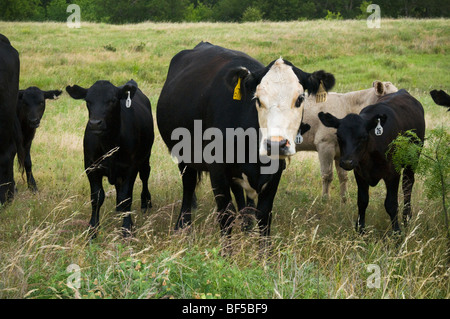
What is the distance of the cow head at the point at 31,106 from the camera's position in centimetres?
964

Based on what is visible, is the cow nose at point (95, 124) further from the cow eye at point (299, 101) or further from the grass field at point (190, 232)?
the cow eye at point (299, 101)

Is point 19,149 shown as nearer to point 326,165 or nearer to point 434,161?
point 326,165

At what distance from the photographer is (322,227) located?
7.27 metres

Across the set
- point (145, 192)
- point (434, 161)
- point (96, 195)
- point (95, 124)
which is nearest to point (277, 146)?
point (434, 161)

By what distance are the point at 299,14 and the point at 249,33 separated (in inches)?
1382

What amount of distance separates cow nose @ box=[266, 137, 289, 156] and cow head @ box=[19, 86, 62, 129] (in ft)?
18.5

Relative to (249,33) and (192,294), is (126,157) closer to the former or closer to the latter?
(192,294)

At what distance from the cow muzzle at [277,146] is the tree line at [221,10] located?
61.2 m

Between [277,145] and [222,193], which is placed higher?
[277,145]

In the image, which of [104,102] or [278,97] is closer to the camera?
[278,97]

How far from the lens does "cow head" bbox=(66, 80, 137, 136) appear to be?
6.95 meters

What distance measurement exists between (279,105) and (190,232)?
5.20 ft

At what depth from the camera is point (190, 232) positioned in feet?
19.5
